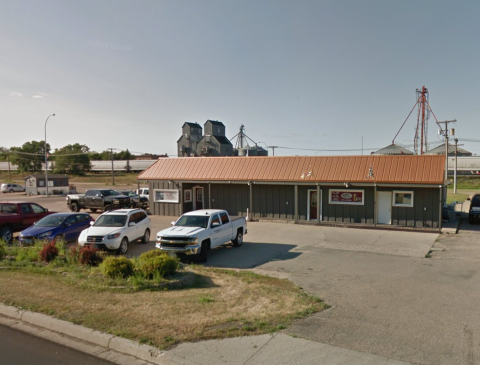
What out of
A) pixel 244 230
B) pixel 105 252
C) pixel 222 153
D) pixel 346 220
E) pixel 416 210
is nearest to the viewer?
pixel 105 252

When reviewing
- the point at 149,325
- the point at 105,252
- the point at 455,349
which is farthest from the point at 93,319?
the point at 105,252

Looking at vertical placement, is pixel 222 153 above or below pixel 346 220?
above

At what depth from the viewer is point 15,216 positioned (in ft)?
56.7

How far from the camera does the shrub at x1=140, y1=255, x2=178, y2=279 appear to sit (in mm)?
9469

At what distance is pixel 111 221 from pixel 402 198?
1600 centimetres

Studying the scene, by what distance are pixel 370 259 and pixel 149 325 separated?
32.0 feet

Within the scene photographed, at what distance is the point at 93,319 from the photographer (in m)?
6.70

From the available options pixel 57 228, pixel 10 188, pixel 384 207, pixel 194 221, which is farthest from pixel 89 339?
pixel 10 188

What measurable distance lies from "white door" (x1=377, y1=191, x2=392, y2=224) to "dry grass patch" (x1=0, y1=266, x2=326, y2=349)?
14.1m

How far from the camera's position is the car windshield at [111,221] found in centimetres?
1529

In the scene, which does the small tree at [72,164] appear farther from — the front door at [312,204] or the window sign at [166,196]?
the front door at [312,204]

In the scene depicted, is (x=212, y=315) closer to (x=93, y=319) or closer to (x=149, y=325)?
(x=149, y=325)

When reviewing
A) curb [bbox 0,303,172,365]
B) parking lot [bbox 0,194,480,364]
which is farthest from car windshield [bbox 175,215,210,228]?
curb [bbox 0,303,172,365]

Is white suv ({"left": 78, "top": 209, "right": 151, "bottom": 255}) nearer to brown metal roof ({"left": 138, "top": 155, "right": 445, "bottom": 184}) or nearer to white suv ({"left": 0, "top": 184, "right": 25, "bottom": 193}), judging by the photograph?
brown metal roof ({"left": 138, "top": 155, "right": 445, "bottom": 184})
